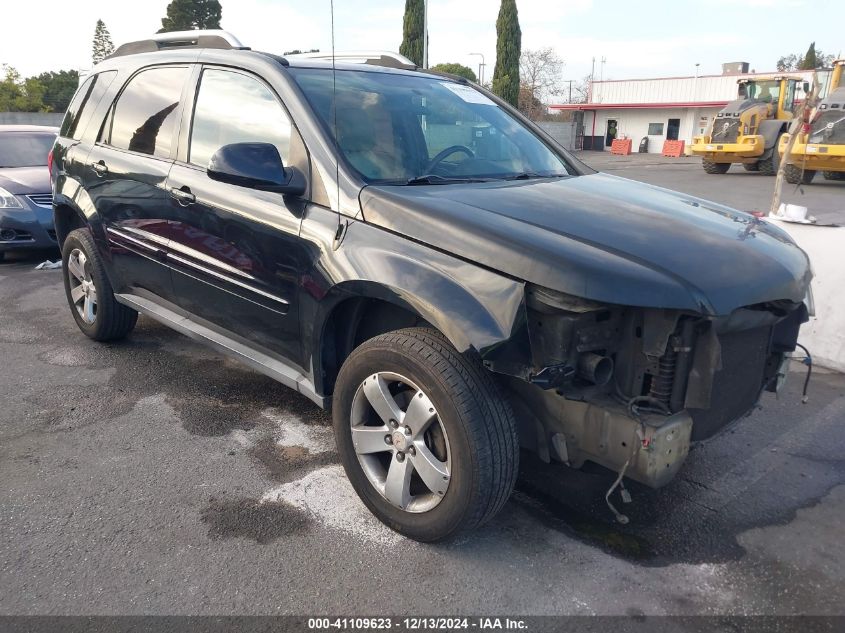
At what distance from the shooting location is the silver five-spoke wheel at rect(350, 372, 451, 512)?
99.3 inches

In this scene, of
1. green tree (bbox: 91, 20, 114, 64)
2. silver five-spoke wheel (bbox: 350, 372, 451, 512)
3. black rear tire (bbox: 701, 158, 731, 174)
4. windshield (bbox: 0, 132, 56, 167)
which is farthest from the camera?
green tree (bbox: 91, 20, 114, 64)

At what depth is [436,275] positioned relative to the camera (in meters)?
2.45

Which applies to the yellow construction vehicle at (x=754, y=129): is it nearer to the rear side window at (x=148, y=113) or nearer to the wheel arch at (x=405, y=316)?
the rear side window at (x=148, y=113)

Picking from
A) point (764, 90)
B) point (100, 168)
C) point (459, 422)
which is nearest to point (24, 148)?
point (100, 168)

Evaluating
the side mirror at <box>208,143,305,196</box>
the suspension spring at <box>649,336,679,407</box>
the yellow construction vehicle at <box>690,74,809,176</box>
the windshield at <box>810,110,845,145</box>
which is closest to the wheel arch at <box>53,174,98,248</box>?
the side mirror at <box>208,143,305,196</box>

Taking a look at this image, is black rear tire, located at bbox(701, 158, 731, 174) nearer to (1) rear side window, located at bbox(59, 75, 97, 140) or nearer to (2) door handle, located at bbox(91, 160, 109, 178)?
(1) rear side window, located at bbox(59, 75, 97, 140)

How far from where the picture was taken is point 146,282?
4.08 meters

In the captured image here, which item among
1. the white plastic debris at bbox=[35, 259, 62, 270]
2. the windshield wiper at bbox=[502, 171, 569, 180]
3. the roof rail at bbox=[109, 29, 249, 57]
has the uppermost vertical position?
the roof rail at bbox=[109, 29, 249, 57]

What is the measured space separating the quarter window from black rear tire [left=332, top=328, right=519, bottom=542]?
1138 millimetres

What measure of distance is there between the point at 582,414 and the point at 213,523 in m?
1.58

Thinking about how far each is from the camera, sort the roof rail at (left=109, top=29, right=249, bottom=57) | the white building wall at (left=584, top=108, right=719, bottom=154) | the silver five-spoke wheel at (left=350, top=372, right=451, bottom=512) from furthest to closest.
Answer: the white building wall at (left=584, top=108, right=719, bottom=154) → the roof rail at (left=109, top=29, right=249, bottom=57) → the silver five-spoke wheel at (left=350, top=372, right=451, bottom=512)

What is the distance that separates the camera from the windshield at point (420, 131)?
10.0ft

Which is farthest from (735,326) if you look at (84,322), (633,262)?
(84,322)

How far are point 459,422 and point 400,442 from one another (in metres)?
0.35
